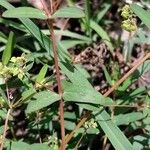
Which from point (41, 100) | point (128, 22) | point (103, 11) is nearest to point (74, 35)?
point (103, 11)

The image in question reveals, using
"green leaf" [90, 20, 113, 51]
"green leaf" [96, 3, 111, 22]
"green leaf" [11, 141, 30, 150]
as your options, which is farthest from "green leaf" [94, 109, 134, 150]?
"green leaf" [96, 3, 111, 22]

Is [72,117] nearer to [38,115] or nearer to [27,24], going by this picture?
[38,115]

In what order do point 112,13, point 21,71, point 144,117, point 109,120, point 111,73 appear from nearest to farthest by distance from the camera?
point 21,71
point 109,120
point 144,117
point 111,73
point 112,13

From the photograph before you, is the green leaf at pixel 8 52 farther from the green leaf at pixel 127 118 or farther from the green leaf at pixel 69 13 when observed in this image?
the green leaf at pixel 127 118

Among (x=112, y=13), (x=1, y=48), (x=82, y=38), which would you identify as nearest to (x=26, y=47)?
(x=1, y=48)

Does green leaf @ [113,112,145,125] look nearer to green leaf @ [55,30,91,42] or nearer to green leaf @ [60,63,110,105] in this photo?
green leaf @ [60,63,110,105]

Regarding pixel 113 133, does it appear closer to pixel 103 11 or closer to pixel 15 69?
pixel 15 69
